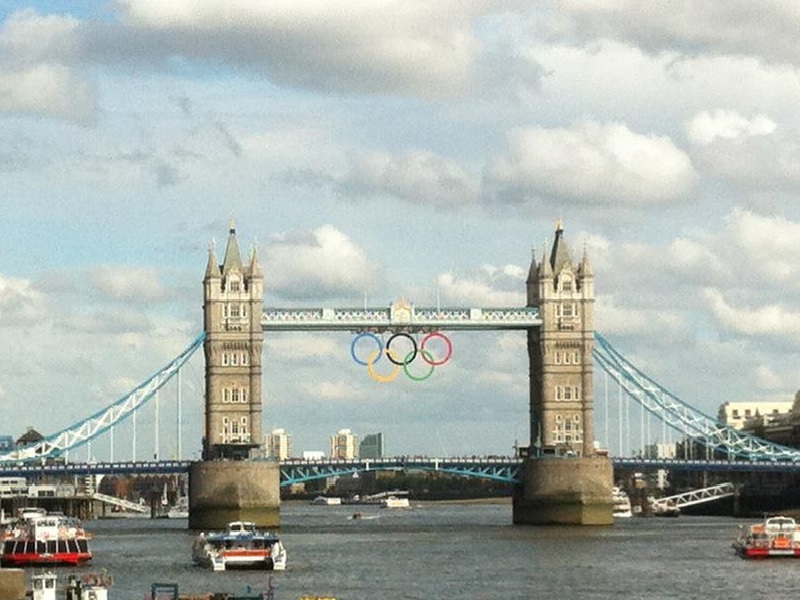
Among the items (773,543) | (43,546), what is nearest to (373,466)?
(773,543)

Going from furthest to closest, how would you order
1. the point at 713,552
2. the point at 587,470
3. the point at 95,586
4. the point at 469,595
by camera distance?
the point at 587,470 → the point at 713,552 → the point at 469,595 → the point at 95,586

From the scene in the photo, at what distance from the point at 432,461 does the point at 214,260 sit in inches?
878

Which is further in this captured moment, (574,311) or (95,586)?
(574,311)

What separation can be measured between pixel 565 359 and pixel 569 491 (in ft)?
40.6

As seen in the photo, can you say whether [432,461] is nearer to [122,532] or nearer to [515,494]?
[515,494]

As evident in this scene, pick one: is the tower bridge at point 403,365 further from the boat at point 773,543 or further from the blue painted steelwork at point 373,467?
the boat at point 773,543

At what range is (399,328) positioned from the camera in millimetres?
186250

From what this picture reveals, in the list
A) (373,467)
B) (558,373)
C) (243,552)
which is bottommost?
(243,552)

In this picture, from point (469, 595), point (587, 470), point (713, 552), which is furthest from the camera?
point (587, 470)

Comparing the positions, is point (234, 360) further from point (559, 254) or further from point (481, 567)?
point (481, 567)

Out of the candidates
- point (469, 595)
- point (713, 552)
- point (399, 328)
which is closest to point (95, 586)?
point (469, 595)

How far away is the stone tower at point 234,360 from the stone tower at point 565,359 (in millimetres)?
21023

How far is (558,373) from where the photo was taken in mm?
192625

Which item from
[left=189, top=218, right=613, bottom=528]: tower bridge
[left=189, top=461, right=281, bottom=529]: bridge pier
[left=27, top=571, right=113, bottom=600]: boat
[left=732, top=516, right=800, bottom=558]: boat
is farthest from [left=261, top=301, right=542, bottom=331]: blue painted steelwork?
[left=27, top=571, right=113, bottom=600]: boat
